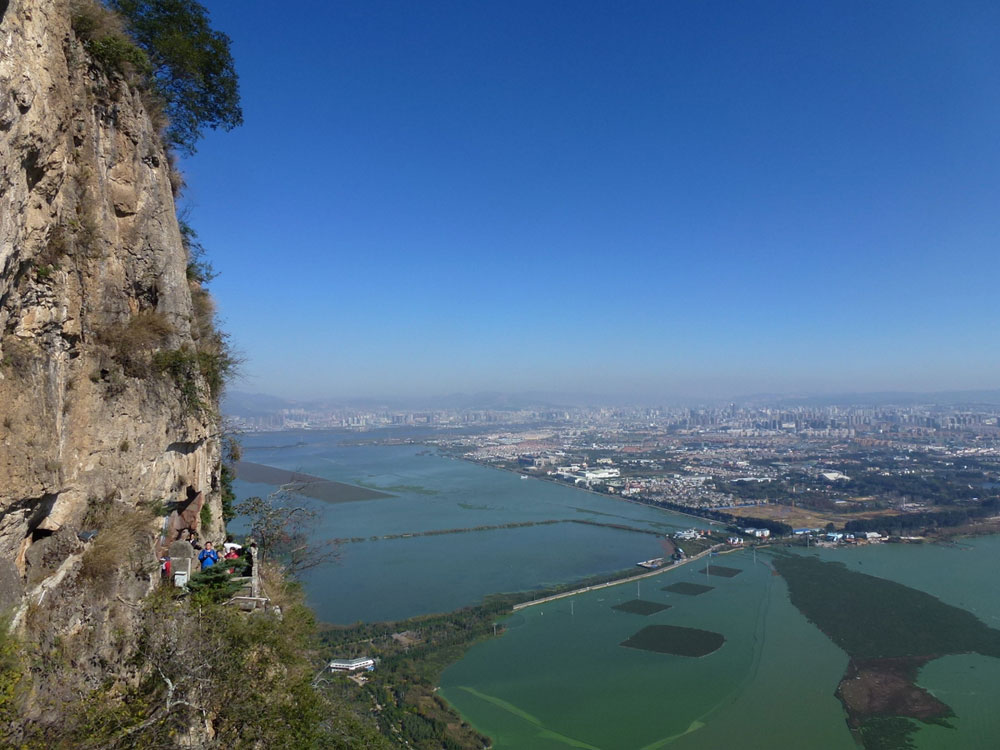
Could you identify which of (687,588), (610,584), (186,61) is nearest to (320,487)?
(610,584)

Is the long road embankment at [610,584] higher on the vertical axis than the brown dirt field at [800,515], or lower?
higher

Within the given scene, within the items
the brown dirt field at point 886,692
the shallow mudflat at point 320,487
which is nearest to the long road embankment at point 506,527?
the shallow mudflat at point 320,487

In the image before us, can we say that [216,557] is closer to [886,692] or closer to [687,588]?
[886,692]

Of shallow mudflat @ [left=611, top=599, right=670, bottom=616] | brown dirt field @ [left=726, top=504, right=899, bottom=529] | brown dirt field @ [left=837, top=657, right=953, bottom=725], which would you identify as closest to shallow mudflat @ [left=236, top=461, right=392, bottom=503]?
shallow mudflat @ [left=611, top=599, right=670, bottom=616]

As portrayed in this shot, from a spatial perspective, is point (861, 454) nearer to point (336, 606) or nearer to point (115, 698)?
point (336, 606)

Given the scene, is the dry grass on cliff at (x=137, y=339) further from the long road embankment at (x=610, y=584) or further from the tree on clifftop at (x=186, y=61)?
the long road embankment at (x=610, y=584)

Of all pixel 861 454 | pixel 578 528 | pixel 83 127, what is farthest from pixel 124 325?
pixel 861 454
